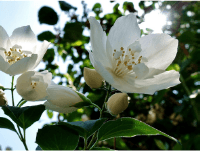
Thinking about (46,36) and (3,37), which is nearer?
(3,37)

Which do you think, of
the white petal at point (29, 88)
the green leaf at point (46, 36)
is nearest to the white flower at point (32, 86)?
→ the white petal at point (29, 88)

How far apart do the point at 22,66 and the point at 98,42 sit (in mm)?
328

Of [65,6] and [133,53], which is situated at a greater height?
[65,6]

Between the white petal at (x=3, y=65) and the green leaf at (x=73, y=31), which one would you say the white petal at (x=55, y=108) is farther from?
the green leaf at (x=73, y=31)

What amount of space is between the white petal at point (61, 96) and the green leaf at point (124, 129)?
0.17m

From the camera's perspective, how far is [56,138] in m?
0.75

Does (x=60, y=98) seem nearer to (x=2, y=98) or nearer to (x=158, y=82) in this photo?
(x=2, y=98)

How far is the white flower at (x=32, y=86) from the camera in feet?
2.59

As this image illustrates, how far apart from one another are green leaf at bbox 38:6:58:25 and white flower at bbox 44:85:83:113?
1.55 m

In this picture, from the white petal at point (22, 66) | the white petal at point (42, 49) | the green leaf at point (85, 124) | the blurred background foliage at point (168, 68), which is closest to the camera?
the green leaf at point (85, 124)

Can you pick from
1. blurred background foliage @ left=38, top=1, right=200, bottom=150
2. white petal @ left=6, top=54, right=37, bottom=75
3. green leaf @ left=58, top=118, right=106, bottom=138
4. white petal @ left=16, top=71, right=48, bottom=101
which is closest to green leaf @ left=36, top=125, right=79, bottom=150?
green leaf @ left=58, top=118, right=106, bottom=138

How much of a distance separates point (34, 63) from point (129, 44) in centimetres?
46

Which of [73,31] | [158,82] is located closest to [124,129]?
[158,82]

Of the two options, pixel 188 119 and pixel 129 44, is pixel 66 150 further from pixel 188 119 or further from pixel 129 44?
pixel 188 119
